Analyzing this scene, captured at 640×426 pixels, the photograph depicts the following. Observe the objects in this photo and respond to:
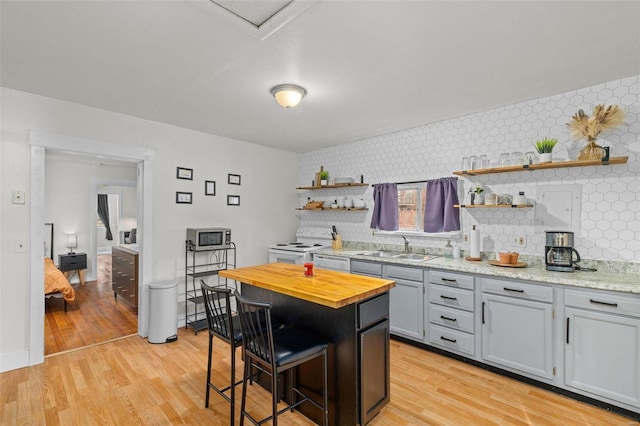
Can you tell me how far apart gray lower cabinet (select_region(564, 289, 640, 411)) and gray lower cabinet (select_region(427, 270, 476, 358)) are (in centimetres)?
73

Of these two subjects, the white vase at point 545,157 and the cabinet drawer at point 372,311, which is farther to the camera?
the white vase at point 545,157

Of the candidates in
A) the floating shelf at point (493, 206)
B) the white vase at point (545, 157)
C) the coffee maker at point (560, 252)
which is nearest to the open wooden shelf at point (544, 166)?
the white vase at point (545, 157)

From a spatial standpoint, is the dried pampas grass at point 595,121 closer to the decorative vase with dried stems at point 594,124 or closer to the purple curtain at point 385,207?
the decorative vase with dried stems at point 594,124

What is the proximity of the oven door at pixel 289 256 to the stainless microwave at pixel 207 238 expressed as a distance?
2.60 feet

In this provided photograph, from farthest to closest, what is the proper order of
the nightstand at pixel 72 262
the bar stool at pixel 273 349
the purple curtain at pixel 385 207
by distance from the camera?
the nightstand at pixel 72 262 → the purple curtain at pixel 385 207 → the bar stool at pixel 273 349

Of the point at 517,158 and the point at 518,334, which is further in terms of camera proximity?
the point at 517,158

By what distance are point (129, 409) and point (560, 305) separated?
3.40 metres

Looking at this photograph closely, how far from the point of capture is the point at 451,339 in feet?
10.1

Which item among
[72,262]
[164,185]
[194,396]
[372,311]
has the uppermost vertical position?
[164,185]

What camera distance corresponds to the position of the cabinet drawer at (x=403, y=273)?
3.32 meters

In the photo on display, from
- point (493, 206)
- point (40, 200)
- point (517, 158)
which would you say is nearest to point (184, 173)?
point (40, 200)

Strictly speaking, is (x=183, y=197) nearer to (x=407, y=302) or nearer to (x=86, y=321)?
(x=86, y=321)

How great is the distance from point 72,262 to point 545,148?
7.55 metres

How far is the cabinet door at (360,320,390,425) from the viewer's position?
1989 mm
